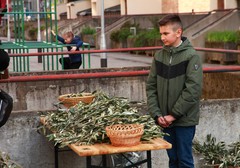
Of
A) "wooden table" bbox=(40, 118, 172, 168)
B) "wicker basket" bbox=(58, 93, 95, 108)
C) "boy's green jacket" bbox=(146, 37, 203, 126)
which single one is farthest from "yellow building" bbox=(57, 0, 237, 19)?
"wooden table" bbox=(40, 118, 172, 168)

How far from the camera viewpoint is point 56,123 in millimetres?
7055

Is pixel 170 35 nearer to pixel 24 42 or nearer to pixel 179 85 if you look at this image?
pixel 179 85

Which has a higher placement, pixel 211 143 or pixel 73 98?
pixel 73 98

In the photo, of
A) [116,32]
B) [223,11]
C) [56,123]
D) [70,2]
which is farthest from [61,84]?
[70,2]

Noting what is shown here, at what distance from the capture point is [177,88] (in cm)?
673

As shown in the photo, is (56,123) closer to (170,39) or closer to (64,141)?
(64,141)

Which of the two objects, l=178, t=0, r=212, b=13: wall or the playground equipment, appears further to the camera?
l=178, t=0, r=212, b=13: wall

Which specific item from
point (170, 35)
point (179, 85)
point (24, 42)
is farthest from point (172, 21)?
point (24, 42)

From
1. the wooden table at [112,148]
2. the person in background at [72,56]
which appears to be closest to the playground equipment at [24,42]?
the person in background at [72,56]

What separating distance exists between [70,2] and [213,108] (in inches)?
2009

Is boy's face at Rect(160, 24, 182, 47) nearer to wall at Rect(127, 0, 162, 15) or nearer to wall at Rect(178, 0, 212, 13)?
wall at Rect(178, 0, 212, 13)

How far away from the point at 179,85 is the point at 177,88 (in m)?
0.03

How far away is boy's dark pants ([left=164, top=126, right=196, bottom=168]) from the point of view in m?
6.80

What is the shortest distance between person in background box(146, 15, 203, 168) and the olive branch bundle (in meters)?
0.17
